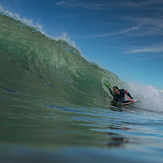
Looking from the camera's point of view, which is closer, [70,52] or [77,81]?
[77,81]

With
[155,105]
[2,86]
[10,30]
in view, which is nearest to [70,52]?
[10,30]

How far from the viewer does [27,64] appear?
1138cm

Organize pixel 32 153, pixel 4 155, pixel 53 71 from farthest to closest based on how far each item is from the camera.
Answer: pixel 53 71
pixel 32 153
pixel 4 155

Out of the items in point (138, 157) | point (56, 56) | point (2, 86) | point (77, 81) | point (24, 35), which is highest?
point (24, 35)

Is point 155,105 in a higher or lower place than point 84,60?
lower

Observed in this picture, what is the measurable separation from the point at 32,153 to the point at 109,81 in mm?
15417

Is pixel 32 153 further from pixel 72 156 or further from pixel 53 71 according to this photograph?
pixel 53 71

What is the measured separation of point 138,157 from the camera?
133 cm

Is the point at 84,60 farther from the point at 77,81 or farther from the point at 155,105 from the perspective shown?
the point at 155,105

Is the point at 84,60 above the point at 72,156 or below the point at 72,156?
above

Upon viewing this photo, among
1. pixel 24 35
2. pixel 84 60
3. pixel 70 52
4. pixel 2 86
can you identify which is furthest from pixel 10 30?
→ pixel 2 86

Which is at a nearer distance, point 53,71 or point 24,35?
point 53,71

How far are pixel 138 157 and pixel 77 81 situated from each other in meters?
11.9

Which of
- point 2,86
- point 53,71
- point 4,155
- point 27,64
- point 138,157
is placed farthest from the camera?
point 53,71
